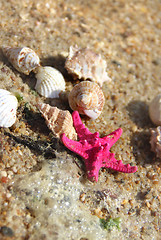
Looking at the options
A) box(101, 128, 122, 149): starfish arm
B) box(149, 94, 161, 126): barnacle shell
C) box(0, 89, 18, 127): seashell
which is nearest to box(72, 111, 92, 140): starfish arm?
box(101, 128, 122, 149): starfish arm

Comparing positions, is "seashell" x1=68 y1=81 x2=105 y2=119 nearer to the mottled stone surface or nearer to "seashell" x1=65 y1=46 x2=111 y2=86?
the mottled stone surface

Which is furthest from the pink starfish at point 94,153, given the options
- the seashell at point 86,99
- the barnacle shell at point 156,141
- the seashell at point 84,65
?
the seashell at point 84,65

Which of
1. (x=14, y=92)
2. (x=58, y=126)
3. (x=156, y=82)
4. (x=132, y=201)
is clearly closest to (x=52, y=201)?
(x=58, y=126)

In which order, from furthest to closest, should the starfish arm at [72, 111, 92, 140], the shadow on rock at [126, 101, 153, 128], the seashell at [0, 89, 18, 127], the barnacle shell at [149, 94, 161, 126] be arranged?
1. the shadow on rock at [126, 101, 153, 128]
2. the barnacle shell at [149, 94, 161, 126]
3. the starfish arm at [72, 111, 92, 140]
4. the seashell at [0, 89, 18, 127]

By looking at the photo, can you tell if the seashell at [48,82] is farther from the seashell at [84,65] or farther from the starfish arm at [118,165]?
the starfish arm at [118,165]

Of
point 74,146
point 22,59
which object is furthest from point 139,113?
point 22,59
